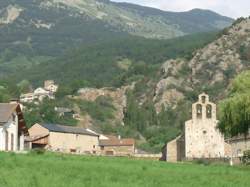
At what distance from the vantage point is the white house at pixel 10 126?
190ft

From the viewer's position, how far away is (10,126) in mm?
59719

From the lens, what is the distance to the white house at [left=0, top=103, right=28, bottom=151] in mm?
57944

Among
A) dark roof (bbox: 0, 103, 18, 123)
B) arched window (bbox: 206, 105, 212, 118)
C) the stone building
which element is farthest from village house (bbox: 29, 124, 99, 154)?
dark roof (bbox: 0, 103, 18, 123)

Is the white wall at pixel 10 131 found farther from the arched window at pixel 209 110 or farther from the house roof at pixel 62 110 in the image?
the house roof at pixel 62 110

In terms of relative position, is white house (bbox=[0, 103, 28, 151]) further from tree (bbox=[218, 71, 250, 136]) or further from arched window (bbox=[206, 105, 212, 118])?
arched window (bbox=[206, 105, 212, 118])

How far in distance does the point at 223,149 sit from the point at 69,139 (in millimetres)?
25132

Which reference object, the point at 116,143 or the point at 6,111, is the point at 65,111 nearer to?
the point at 116,143

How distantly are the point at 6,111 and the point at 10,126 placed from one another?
4.75 feet

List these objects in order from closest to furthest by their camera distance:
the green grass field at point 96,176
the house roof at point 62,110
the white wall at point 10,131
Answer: the green grass field at point 96,176
the white wall at point 10,131
the house roof at point 62,110

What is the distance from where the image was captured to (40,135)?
10269 centimetres

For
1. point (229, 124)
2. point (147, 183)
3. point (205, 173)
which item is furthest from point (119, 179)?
point (229, 124)

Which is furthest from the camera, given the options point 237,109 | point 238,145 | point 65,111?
point 65,111

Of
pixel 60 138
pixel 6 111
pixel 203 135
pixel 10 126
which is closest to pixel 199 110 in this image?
pixel 203 135

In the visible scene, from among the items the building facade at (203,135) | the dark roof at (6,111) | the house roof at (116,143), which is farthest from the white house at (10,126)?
the house roof at (116,143)
